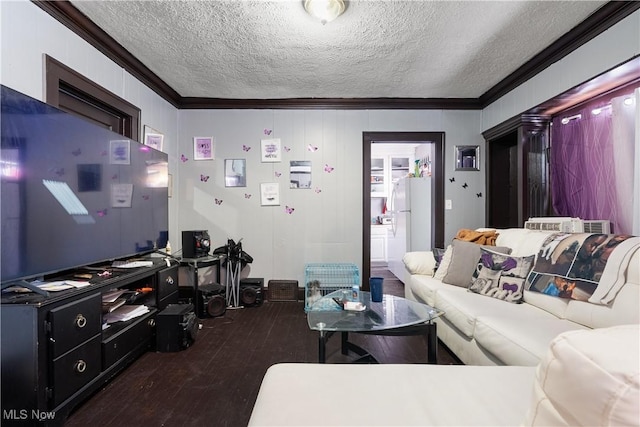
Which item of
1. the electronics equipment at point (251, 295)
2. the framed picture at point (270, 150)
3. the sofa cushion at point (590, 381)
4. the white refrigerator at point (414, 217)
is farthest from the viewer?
the white refrigerator at point (414, 217)

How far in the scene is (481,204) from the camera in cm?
365

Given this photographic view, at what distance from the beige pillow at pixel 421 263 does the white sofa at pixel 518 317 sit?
1.12 feet

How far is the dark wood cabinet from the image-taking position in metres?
1.26

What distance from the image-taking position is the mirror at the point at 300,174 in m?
3.58

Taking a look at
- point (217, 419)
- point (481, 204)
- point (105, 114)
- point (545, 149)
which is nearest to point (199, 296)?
point (217, 419)

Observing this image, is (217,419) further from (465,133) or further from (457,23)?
(465,133)

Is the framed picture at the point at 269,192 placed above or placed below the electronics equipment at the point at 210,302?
above

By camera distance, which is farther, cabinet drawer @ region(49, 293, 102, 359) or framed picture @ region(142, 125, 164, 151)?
framed picture @ region(142, 125, 164, 151)

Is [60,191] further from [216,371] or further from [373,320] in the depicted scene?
[373,320]

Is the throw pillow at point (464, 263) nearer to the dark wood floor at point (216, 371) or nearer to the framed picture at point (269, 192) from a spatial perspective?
the dark wood floor at point (216, 371)

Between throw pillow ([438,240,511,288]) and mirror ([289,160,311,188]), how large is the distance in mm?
1894

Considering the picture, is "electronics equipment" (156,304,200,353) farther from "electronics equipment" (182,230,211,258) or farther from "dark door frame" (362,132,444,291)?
"dark door frame" (362,132,444,291)

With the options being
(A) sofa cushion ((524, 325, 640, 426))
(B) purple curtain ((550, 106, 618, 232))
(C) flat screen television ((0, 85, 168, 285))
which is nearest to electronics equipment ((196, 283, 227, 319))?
(C) flat screen television ((0, 85, 168, 285))

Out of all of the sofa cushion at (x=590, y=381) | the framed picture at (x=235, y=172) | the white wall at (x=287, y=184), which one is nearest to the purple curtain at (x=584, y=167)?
the white wall at (x=287, y=184)
